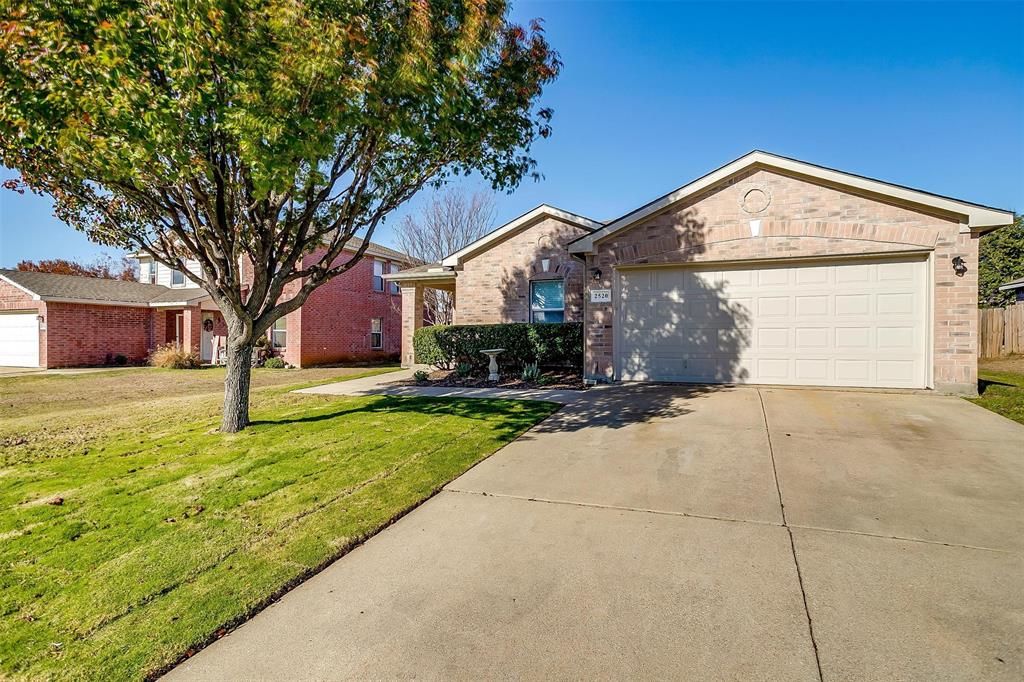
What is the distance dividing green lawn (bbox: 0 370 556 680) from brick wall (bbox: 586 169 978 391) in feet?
13.5

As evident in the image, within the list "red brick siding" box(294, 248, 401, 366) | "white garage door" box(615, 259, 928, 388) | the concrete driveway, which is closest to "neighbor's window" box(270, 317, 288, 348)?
"red brick siding" box(294, 248, 401, 366)

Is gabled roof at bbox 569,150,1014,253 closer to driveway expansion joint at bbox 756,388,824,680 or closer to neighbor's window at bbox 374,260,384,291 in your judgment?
driveway expansion joint at bbox 756,388,824,680

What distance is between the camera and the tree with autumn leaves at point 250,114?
416 cm

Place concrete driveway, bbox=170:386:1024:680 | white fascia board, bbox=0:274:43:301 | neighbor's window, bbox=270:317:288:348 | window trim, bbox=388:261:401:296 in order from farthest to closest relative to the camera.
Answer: window trim, bbox=388:261:401:296 < neighbor's window, bbox=270:317:288:348 < white fascia board, bbox=0:274:43:301 < concrete driveway, bbox=170:386:1024:680

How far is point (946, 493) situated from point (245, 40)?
25.6 feet

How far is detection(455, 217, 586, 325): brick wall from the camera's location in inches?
520

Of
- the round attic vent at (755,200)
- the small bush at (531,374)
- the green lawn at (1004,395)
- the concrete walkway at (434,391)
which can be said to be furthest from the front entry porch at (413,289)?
the green lawn at (1004,395)

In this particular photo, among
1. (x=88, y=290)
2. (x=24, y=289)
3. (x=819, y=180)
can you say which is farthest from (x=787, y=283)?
(x=88, y=290)

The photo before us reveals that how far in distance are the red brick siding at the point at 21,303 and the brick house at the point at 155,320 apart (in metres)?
0.04

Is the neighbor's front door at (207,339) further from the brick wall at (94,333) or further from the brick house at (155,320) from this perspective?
the brick wall at (94,333)

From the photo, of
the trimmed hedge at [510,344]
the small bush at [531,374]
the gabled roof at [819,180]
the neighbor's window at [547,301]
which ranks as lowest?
the small bush at [531,374]

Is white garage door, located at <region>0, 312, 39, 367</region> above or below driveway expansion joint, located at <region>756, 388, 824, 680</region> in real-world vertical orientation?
above

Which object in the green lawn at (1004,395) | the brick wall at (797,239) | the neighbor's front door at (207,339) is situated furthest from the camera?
the neighbor's front door at (207,339)

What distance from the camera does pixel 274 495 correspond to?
4.17 metres
